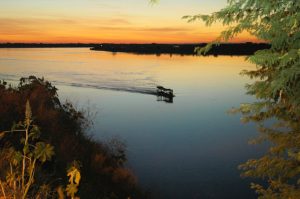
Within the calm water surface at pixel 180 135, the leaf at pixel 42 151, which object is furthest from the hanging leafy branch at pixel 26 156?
the calm water surface at pixel 180 135

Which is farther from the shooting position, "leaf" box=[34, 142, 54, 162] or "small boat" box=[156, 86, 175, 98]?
"small boat" box=[156, 86, 175, 98]

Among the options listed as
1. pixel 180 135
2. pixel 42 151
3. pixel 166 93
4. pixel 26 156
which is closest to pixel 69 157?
pixel 26 156

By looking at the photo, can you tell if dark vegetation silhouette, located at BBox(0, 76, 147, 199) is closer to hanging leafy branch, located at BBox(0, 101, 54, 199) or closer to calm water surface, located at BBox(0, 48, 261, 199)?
calm water surface, located at BBox(0, 48, 261, 199)

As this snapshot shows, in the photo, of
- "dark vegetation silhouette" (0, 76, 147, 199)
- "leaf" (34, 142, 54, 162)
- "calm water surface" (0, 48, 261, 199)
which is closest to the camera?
"leaf" (34, 142, 54, 162)

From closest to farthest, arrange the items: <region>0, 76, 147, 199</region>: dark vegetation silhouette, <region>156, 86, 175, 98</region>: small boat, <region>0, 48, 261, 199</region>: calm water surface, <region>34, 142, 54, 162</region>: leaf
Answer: <region>34, 142, 54, 162</region>: leaf
<region>0, 76, 147, 199</region>: dark vegetation silhouette
<region>0, 48, 261, 199</region>: calm water surface
<region>156, 86, 175, 98</region>: small boat

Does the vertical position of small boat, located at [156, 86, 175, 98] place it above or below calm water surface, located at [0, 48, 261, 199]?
above

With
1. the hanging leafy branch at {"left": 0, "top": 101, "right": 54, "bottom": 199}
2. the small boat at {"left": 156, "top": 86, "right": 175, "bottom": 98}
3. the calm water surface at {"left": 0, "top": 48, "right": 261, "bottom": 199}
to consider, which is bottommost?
the calm water surface at {"left": 0, "top": 48, "right": 261, "bottom": 199}

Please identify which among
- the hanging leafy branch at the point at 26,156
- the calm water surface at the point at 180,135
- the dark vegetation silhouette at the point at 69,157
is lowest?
the calm water surface at the point at 180,135

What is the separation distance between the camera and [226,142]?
26875mm

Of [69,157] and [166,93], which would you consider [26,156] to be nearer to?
[69,157]

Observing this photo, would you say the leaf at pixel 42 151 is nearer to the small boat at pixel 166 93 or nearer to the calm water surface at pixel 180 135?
the calm water surface at pixel 180 135

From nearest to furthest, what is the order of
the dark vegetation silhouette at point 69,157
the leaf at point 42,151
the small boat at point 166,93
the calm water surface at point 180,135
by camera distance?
the leaf at point 42,151, the dark vegetation silhouette at point 69,157, the calm water surface at point 180,135, the small boat at point 166,93

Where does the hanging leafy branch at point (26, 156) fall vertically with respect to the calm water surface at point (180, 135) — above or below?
above

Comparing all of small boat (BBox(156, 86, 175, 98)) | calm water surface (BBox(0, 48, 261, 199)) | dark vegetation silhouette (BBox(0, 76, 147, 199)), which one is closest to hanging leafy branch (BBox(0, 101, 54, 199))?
dark vegetation silhouette (BBox(0, 76, 147, 199))
